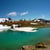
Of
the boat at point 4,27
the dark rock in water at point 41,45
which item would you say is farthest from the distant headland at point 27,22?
the dark rock in water at point 41,45

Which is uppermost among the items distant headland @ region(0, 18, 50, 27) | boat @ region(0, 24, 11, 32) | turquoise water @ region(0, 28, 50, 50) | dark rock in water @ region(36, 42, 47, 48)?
distant headland @ region(0, 18, 50, 27)

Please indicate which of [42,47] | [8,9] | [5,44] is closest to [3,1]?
[8,9]

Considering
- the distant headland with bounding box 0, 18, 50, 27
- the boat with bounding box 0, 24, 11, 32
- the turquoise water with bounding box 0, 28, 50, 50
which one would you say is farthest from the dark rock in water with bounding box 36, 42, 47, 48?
the boat with bounding box 0, 24, 11, 32

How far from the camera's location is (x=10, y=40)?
2982 millimetres

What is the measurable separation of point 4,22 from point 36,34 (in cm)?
82

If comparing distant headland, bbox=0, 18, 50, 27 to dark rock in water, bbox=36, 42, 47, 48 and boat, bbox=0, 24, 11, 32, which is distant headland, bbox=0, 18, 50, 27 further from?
dark rock in water, bbox=36, 42, 47, 48

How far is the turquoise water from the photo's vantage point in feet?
9.70

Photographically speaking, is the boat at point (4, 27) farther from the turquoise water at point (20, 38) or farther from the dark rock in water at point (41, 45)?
the dark rock in water at point (41, 45)

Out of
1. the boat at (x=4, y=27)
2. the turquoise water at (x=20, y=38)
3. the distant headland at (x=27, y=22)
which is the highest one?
the distant headland at (x=27, y=22)

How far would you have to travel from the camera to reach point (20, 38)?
3.00 metres

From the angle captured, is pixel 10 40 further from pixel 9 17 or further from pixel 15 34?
pixel 9 17

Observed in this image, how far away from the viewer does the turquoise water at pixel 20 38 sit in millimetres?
2955

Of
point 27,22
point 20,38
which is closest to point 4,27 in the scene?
point 20,38

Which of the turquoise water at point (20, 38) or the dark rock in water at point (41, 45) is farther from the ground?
the turquoise water at point (20, 38)
